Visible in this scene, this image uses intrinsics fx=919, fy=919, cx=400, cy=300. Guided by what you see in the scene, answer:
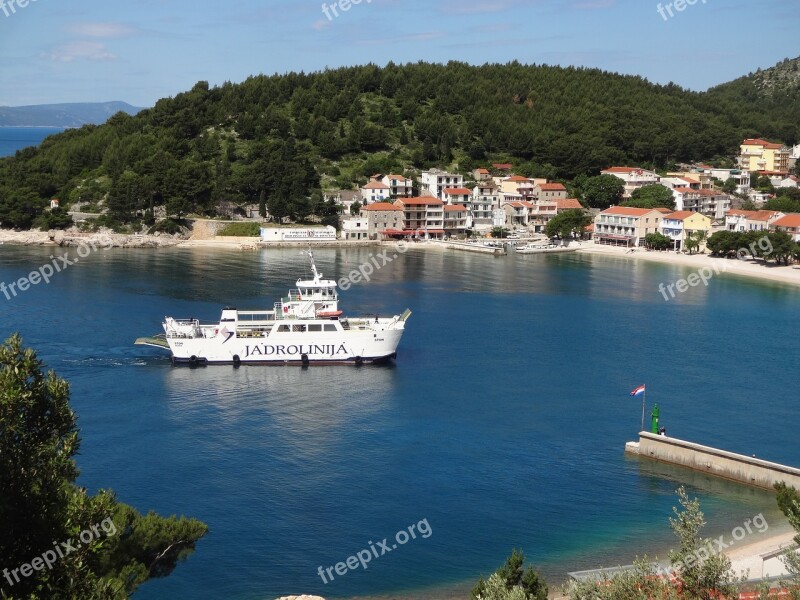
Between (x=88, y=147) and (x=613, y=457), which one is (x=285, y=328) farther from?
(x=88, y=147)

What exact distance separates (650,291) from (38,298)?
1303 inches

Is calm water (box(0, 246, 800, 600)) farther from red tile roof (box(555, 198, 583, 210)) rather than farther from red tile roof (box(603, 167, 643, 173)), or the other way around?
red tile roof (box(603, 167, 643, 173))

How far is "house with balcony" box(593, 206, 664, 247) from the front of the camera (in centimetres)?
7338

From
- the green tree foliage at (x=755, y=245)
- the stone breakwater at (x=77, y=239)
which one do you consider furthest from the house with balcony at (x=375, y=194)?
the green tree foliage at (x=755, y=245)

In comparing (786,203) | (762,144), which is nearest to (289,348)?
(786,203)

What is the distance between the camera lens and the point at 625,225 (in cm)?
7450

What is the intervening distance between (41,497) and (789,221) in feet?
215

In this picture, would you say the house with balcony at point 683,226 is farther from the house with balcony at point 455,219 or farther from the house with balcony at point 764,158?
the house with balcony at point 764,158

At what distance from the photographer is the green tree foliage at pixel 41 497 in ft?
36.1

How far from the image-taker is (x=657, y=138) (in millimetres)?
97750

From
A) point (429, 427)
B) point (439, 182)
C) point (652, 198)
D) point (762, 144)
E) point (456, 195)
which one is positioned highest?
point (762, 144)

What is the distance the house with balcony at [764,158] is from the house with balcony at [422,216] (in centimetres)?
4229

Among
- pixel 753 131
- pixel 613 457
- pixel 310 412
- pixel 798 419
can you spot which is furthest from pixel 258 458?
pixel 753 131

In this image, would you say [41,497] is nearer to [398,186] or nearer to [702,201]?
[398,186]
